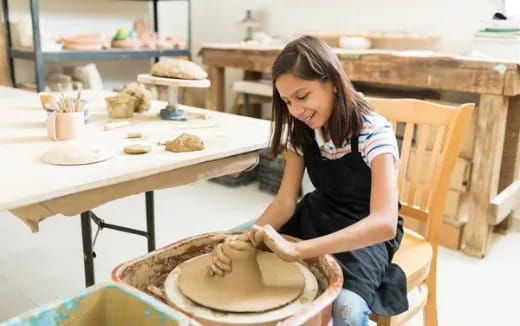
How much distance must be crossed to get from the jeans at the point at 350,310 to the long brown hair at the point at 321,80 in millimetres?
383

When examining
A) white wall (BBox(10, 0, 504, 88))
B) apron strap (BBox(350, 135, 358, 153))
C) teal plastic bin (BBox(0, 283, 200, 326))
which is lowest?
teal plastic bin (BBox(0, 283, 200, 326))

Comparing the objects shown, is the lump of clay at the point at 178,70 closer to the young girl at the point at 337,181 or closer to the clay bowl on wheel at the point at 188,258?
the young girl at the point at 337,181

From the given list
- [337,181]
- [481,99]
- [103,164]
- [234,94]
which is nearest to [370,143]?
[337,181]

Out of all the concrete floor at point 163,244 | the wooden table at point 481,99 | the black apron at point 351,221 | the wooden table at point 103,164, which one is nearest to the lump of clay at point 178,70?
the wooden table at point 103,164

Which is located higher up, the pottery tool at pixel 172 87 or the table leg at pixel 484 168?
the pottery tool at pixel 172 87

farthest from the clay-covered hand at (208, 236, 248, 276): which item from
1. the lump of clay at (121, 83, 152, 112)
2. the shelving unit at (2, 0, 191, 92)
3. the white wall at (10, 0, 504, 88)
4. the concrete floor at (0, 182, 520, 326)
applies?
the shelving unit at (2, 0, 191, 92)

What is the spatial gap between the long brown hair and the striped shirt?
19 mm

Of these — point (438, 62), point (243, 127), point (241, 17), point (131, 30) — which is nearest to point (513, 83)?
point (438, 62)

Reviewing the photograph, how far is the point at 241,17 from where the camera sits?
12.9ft

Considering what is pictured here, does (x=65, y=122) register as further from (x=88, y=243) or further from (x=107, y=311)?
(x=107, y=311)

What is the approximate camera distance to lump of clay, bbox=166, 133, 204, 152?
4.55 ft

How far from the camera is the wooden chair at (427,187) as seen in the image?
1.42m

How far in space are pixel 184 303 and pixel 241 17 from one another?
129 inches

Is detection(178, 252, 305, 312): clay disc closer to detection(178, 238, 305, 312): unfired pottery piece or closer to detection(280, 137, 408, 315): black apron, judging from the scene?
detection(178, 238, 305, 312): unfired pottery piece
